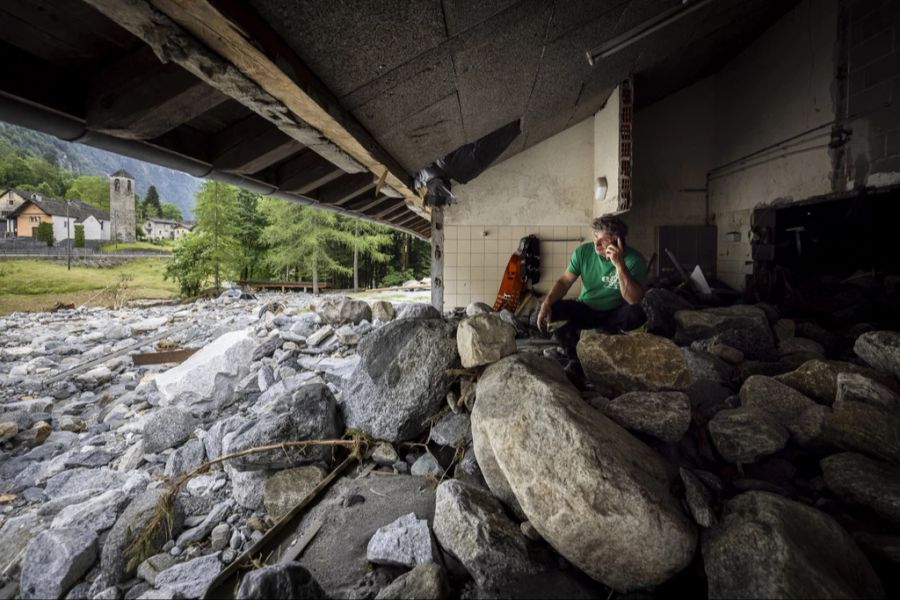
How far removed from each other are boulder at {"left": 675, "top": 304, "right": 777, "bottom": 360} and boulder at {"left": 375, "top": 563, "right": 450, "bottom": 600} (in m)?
2.90

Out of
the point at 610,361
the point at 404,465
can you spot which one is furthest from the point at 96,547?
the point at 610,361

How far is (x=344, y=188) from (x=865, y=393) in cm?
497

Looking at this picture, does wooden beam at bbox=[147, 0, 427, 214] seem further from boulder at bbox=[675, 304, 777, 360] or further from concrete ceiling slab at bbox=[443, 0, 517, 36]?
boulder at bbox=[675, 304, 777, 360]

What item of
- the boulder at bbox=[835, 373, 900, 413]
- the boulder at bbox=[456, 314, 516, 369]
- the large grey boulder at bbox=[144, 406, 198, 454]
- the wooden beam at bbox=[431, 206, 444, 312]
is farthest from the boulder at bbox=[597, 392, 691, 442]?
the wooden beam at bbox=[431, 206, 444, 312]

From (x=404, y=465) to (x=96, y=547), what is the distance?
5.42 ft

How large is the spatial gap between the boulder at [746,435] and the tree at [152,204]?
199 feet

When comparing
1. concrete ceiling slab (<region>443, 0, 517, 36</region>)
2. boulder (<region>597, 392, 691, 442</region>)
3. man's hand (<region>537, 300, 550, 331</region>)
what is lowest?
boulder (<region>597, 392, 691, 442</region>)

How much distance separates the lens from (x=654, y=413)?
1847 mm

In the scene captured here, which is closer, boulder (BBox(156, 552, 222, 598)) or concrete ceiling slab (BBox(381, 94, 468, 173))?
boulder (BBox(156, 552, 222, 598))

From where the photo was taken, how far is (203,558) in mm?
1875

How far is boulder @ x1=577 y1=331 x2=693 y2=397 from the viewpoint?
7.05ft

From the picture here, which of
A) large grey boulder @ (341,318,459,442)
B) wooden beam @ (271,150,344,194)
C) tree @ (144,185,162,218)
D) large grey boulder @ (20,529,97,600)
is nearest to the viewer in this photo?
large grey boulder @ (20,529,97,600)

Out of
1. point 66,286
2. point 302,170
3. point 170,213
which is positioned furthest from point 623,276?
point 170,213

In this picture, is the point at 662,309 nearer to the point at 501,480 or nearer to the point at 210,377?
the point at 501,480
